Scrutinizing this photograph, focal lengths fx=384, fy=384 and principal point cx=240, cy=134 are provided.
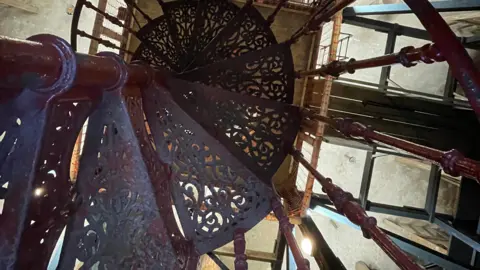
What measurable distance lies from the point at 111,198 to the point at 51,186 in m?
0.18

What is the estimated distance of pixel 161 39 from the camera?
251cm

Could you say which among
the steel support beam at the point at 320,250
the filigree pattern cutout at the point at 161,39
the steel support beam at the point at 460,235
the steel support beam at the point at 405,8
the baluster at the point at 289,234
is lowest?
the steel support beam at the point at 320,250

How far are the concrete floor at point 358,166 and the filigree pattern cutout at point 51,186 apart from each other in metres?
3.41

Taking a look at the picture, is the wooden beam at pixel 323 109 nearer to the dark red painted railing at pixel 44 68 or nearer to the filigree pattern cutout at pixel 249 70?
the filigree pattern cutout at pixel 249 70

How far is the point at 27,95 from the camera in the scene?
0.73 meters

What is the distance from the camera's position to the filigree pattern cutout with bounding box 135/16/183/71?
246cm

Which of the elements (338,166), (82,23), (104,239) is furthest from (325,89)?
(82,23)

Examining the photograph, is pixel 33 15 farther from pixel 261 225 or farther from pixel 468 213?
pixel 468 213

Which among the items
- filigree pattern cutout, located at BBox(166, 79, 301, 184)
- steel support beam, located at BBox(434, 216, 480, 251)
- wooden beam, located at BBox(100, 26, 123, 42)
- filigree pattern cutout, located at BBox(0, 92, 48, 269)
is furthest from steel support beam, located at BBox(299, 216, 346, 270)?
wooden beam, located at BBox(100, 26, 123, 42)

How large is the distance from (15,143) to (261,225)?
4.24 metres

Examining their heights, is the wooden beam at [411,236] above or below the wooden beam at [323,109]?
below

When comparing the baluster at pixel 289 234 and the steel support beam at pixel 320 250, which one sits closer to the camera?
the baluster at pixel 289 234

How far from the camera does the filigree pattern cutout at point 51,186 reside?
78 cm

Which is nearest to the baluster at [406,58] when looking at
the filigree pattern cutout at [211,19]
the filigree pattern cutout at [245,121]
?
the filigree pattern cutout at [245,121]
